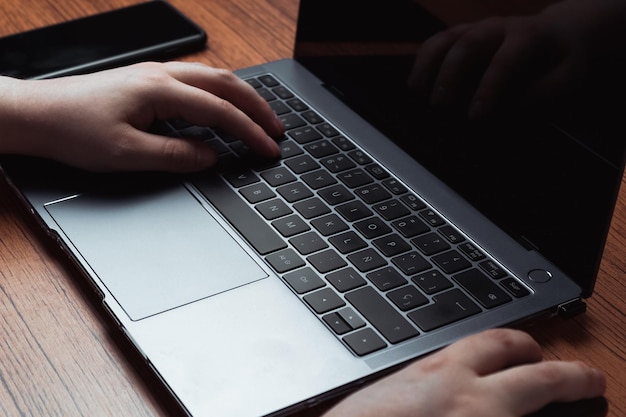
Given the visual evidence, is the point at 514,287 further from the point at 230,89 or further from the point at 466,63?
the point at 230,89

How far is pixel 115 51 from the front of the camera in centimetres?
97

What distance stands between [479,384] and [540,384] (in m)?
0.04

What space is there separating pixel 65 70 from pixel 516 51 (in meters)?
0.49

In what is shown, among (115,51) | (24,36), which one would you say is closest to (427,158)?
(115,51)

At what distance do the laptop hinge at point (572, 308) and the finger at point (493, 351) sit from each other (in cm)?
10

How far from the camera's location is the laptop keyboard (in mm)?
658

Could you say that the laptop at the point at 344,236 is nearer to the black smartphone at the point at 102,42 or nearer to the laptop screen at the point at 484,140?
the laptop screen at the point at 484,140

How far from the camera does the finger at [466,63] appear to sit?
28.7 inches

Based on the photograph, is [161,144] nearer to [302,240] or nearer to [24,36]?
[302,240]

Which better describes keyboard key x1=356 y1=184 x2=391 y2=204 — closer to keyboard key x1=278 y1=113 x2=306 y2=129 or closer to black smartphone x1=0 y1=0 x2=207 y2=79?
keyboard key x1=278 y1=113 x2=306 y2=129

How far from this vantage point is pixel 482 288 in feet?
2.25

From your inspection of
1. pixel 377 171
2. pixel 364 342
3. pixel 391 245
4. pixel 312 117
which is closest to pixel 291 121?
pixel 312 117

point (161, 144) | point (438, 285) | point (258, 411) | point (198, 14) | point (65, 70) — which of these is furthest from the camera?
point (198, 14)

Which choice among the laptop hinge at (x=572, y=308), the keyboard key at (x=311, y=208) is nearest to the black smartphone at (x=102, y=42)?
the keyboard key at (x=311, y=208)
